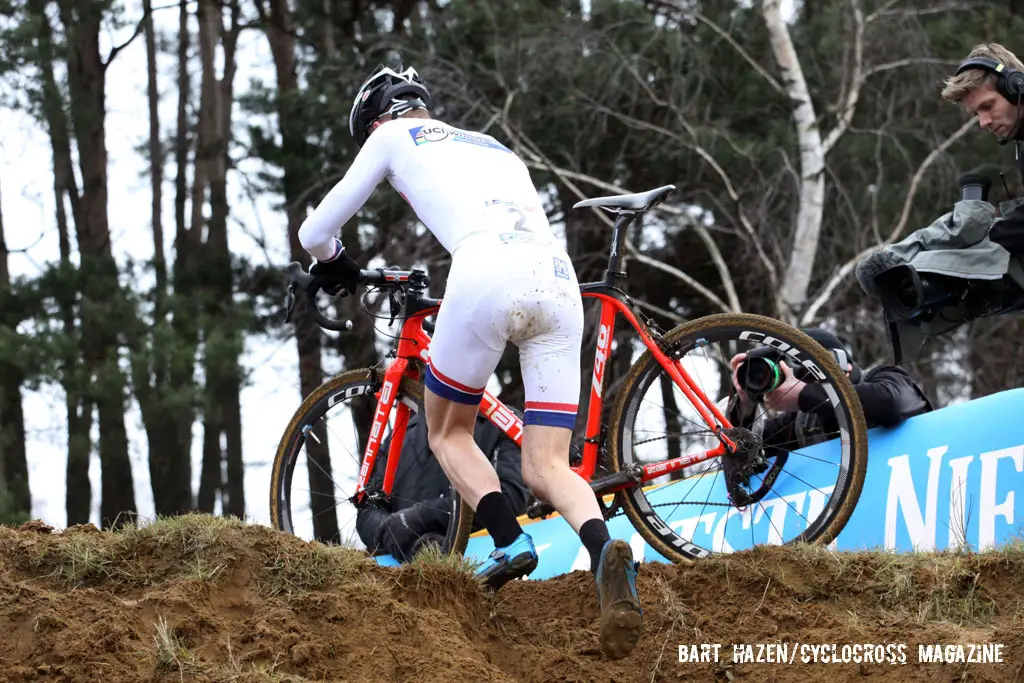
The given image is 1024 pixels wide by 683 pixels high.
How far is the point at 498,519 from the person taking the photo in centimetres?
452

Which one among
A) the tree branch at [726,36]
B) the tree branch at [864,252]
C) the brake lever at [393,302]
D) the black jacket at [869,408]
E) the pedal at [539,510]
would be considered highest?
the tree branch at [726,36]

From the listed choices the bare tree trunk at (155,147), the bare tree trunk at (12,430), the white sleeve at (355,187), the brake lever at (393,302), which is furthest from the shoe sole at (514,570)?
the bare tree trunk at (155,147)

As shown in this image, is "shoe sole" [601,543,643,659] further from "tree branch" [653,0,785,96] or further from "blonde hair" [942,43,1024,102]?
"tree branch" [653,0,785,96]

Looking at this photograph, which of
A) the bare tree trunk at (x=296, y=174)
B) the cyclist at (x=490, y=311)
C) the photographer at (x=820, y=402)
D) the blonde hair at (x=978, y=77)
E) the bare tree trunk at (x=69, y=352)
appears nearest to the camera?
the cyclist at (x=490, y=311)

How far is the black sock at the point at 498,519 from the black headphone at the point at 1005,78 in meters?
2.60

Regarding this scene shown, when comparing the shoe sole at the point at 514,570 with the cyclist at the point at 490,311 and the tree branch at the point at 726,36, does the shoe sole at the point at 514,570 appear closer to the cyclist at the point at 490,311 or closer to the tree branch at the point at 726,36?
the cyclist at the point at 490,311

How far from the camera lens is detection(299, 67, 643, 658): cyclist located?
14.3 ft

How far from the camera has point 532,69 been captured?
1514 centimetres

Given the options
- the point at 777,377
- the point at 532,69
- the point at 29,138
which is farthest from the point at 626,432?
the point at 29,138

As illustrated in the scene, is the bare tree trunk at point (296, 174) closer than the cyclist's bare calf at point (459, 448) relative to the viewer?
No

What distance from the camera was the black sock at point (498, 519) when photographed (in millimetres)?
4520

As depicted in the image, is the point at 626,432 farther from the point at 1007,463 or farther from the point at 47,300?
the point at 47,300

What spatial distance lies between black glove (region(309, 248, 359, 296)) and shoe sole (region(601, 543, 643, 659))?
1.99 metres

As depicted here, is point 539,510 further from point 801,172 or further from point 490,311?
point 801,172
